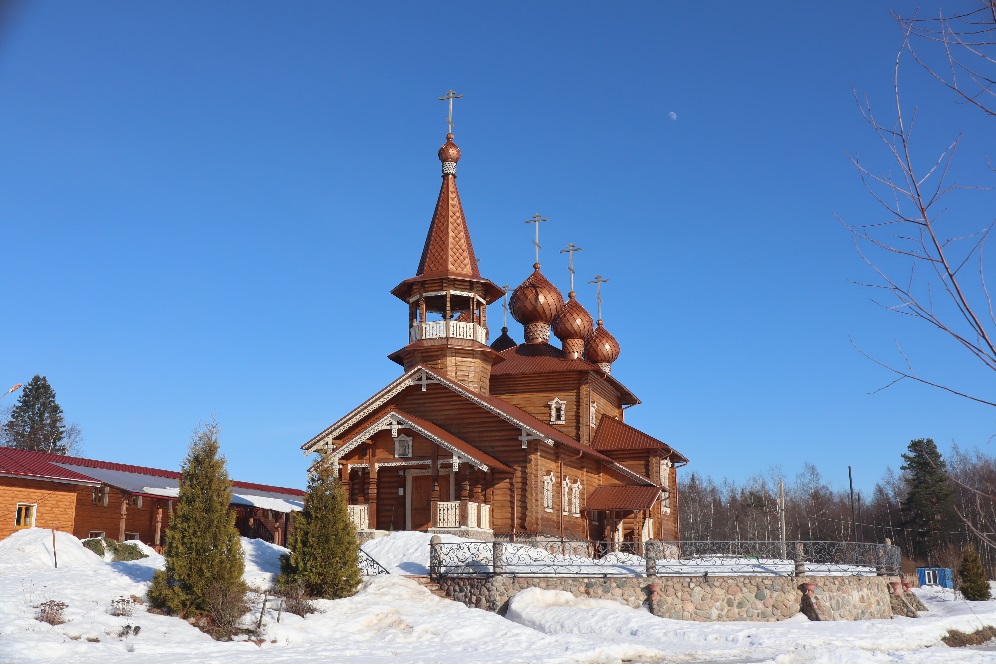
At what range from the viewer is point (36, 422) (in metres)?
60.0

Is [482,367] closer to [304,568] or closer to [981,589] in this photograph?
[304,568]

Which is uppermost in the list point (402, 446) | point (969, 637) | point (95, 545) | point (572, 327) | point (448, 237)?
point (448, 237)

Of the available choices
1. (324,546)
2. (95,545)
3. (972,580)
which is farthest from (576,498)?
Result: (95,545)

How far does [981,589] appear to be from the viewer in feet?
95.3

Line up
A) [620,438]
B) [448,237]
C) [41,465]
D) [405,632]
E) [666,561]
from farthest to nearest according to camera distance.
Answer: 1. [620,438]
2. [448,237]
3. [41,465]
4. [666,561]
5. [405,632]

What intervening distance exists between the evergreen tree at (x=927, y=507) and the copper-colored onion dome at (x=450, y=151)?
33.9 meters

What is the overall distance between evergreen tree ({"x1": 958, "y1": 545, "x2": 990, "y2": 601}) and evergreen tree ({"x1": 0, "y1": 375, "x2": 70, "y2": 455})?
167ft

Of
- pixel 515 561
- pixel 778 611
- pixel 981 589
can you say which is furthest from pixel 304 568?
pixel 981 589

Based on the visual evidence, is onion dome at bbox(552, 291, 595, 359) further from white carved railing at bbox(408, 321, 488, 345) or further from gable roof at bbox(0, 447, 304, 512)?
gable roof at bbox(0, 447, 304, 512)

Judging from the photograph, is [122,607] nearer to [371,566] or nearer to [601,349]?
[371,566]

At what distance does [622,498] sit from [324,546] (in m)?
14.3

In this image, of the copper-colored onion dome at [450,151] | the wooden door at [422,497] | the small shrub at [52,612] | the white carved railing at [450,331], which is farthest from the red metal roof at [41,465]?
the copper-colored onion dome at [450,151]

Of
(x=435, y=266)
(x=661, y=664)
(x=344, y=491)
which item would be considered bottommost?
(x=661, y=664)

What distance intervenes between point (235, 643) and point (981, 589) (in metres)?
24.5
